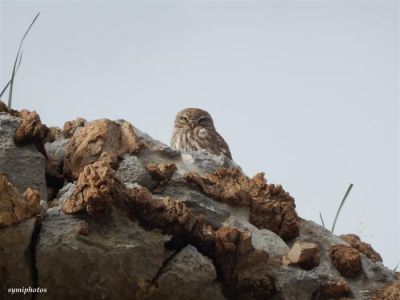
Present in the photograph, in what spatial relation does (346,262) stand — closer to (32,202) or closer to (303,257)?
(303,257)

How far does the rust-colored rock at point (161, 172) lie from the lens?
4.47 meters

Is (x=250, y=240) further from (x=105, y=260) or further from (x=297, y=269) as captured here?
(x=105, y=260)

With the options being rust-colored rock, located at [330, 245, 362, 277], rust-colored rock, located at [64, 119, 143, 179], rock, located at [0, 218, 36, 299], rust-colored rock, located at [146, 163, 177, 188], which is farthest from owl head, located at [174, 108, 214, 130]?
rock, located at [0, 218, 36, 299]

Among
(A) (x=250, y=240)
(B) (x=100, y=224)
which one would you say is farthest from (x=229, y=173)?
(B) (x=100, y=224)

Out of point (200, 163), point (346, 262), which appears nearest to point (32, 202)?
point (200, 163)

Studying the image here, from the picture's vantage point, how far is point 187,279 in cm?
382

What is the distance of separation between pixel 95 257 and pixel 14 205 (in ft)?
1.39

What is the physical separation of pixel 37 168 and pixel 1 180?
0.74 metres

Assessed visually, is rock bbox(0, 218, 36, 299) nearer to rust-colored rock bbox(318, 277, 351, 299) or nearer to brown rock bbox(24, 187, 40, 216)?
brown rock bbox(24, 187, 40, 216)

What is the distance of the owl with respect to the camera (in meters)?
9.85

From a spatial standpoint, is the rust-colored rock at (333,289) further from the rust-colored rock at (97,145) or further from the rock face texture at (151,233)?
Result: the rust-colored rock at (97,145)

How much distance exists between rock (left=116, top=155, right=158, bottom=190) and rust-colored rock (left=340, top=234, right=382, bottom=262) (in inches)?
55.9

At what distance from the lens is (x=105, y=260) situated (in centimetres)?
369

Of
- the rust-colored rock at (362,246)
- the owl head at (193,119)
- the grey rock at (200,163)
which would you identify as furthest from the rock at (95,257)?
the owl head at (193,119)
